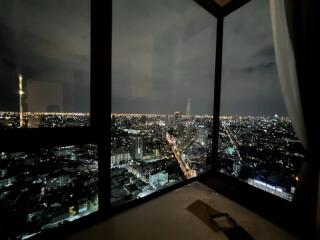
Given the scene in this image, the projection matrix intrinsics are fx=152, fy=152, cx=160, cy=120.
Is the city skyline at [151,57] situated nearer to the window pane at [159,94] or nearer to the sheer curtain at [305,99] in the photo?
the window pane at [159,94]

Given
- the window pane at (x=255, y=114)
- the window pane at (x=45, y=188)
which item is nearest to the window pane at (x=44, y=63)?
the window pane at (x=45, y=188)

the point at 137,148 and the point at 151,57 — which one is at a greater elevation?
the point at 151,57

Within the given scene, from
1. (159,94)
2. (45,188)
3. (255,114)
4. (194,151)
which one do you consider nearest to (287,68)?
(255,114)

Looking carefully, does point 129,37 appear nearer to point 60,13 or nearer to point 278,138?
point 60,13

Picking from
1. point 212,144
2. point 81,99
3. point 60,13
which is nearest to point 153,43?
point 60,13

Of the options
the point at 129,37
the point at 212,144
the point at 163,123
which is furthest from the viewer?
the point at 212,144

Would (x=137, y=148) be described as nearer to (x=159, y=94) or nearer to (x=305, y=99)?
(x=159, y=94)

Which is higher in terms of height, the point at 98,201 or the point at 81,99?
the point at 81,99
